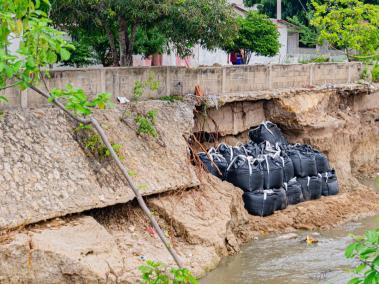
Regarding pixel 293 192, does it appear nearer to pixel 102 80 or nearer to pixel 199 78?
pixel 199 78

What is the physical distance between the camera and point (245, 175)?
13977mm

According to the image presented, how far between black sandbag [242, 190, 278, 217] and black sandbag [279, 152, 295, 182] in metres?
1.09

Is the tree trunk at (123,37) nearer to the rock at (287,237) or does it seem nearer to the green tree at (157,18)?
the green tree at (157,18)

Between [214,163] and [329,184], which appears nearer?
[214,163]

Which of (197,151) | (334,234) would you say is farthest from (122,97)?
(334,234)

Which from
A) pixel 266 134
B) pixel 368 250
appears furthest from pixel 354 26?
pixel 368 250

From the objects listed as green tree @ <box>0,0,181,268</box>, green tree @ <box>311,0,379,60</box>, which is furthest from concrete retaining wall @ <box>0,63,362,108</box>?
green tree @ <box>0,0,181,268</box>

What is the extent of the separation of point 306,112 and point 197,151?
3.77m

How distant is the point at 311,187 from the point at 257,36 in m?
9.71

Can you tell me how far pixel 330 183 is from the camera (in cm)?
1612

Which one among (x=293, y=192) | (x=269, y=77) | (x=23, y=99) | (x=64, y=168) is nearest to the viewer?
(x=64, y=168)

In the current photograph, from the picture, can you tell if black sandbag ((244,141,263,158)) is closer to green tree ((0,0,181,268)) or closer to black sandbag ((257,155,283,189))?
black sandbag ((257,155,283,189))

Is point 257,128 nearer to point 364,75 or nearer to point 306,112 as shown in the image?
point 306,112

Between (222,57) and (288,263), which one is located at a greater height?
(222,57)
